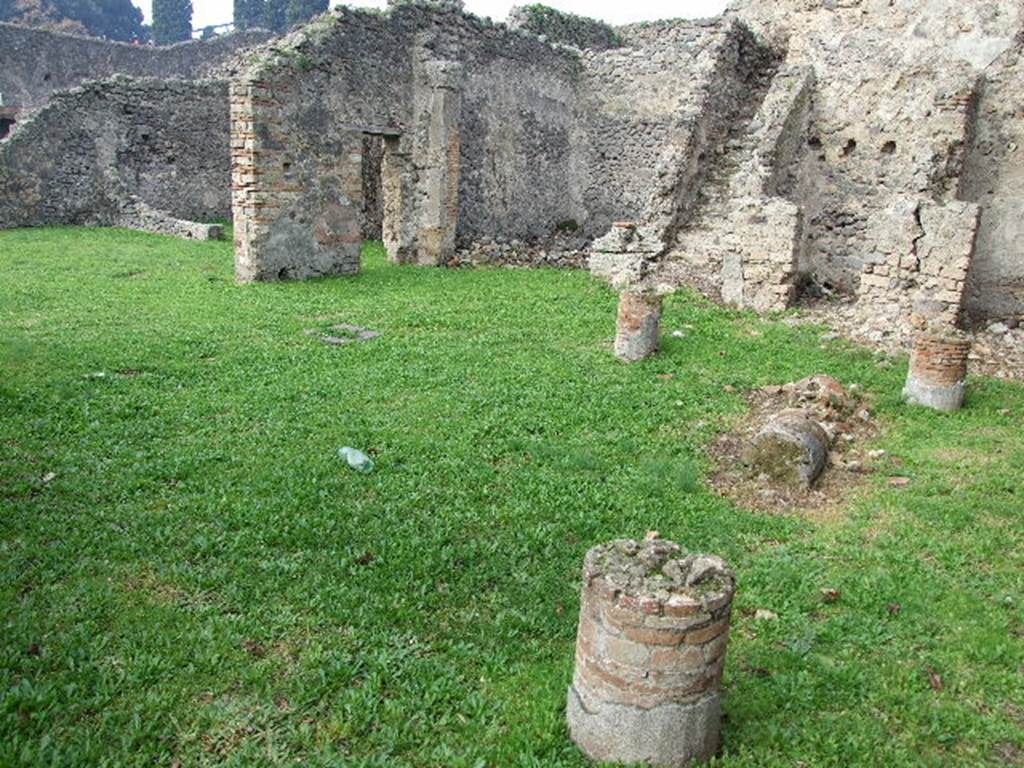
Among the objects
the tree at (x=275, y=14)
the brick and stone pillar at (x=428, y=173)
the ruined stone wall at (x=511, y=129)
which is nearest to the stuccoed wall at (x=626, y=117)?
the ruined stone wall at (x=511, y=129)

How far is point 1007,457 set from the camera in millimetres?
6684

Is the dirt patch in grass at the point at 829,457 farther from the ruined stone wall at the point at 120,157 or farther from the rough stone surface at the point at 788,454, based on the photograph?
the ruined stone wall at the point at 120,157

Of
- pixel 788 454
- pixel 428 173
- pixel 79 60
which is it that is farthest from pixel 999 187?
pixel 79 60

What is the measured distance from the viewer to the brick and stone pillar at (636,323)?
29.1 ft

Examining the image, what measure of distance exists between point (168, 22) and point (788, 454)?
214 ft

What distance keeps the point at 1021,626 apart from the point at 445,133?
12512 millimetres

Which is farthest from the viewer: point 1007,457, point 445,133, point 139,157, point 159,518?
point 139,157

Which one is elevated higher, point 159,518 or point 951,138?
point 951,138

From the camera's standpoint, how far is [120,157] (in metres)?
19.2

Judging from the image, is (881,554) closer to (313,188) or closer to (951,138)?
(951,138)

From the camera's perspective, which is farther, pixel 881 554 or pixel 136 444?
pixel 136 444

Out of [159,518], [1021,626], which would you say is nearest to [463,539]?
[159,518]

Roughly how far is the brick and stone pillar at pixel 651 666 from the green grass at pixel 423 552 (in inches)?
8.0

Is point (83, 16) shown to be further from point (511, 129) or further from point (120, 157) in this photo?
A: point (511, 129)
